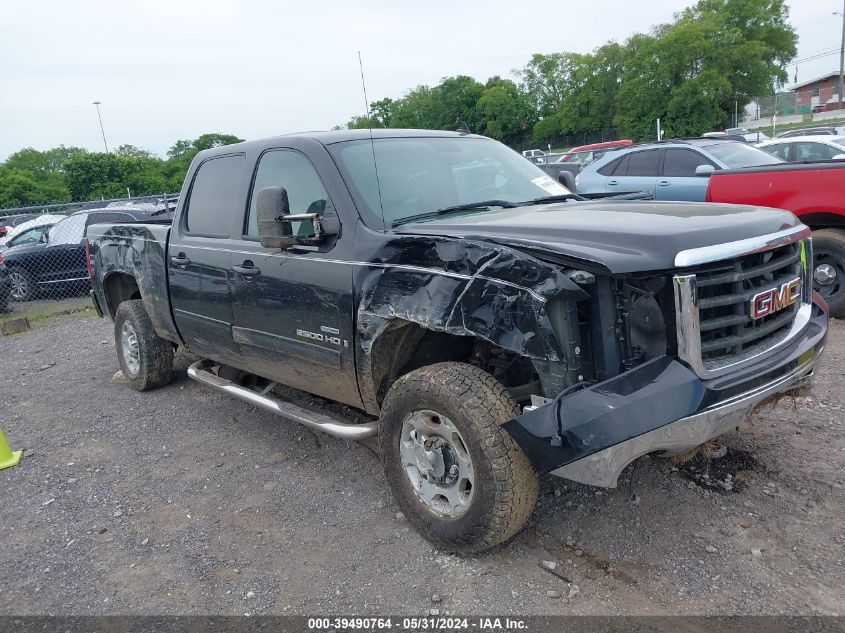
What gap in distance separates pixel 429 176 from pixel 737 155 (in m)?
7.17

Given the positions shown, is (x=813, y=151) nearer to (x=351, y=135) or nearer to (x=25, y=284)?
(x=351, y=135)

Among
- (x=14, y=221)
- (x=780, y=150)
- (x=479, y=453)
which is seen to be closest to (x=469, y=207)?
(x=479, y=453)

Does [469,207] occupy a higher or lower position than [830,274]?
higher

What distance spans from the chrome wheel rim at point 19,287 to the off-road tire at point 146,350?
743 centimetres

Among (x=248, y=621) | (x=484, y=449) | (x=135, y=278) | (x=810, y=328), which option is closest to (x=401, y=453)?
(x=484, y=449)

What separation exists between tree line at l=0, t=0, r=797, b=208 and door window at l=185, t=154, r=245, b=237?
3381 centimetres

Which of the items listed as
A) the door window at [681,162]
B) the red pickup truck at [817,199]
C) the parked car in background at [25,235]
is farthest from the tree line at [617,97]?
the red pickup truck at [817,199]

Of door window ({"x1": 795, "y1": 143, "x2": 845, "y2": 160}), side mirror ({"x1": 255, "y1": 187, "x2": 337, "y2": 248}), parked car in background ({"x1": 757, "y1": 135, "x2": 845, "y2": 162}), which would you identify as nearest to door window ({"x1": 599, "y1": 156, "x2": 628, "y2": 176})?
parked car in background ({"x1": 757, "y1": 135, "x2": 845, "y2": 162})

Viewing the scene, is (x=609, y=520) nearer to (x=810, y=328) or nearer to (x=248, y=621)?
(x=810, y=328)

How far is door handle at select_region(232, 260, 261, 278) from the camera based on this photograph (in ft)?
13.3

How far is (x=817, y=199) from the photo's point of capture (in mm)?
6117

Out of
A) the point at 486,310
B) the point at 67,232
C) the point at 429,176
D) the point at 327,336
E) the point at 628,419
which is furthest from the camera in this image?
the point at 67,232

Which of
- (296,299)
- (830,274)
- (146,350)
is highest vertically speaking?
(296,299)

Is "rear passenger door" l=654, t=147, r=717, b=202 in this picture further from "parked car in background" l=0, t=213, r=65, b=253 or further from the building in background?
the building in background
